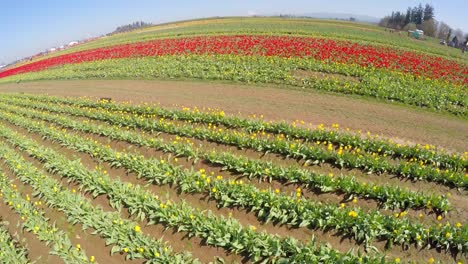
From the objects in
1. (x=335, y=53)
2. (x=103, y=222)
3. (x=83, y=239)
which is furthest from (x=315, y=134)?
(x=335, y=53)

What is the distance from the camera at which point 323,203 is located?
7.25 metres

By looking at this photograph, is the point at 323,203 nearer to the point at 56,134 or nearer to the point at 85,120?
the point at 56,134

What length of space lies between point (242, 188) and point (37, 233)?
5.49m

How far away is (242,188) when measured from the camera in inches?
302

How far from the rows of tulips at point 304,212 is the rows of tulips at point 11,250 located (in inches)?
136

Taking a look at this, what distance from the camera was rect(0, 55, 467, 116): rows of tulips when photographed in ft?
48.0

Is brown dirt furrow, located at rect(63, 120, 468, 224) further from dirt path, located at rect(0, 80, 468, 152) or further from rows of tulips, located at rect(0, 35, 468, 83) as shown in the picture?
rows of tulips, located at rect(0, 35, 468, 83)

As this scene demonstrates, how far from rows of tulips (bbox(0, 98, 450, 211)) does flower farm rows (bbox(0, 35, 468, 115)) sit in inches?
345

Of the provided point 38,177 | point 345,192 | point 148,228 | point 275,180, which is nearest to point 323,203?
point 345,192

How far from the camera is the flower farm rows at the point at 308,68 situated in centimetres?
1541

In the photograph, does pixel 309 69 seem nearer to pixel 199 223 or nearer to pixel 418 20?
pixel 199 223

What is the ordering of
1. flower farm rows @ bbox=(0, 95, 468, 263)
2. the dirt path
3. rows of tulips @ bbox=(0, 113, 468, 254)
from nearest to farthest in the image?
1. rows of tulips @ bbox=(0, 113, 468, 254)
2. flower farm rows @ bbox=(0, 95, 468, 263)
3. the dirt path

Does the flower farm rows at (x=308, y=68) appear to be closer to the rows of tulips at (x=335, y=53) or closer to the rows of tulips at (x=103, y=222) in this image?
the rows of tulips at (x=335, y=53)

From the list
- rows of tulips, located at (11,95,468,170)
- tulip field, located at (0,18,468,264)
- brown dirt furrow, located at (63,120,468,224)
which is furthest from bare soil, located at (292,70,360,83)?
brown dirt furrow, located at (63,120,468,224)
